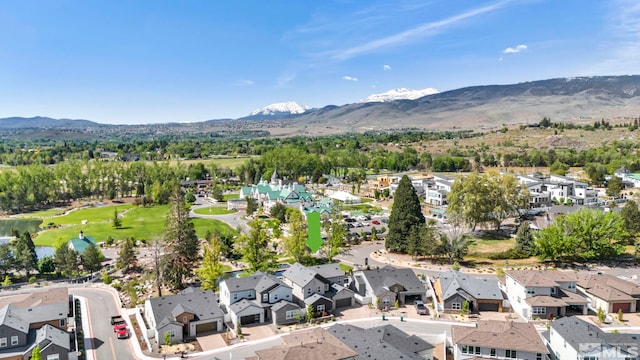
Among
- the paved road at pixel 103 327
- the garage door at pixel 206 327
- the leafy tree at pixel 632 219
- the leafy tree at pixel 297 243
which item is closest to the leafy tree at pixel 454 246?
the leafy tree at pixel 297 243

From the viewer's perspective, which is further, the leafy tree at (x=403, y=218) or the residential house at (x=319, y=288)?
the leafy tree at (x=403, y=218)

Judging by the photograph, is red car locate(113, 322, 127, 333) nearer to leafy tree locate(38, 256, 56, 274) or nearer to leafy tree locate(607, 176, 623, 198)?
leafy tree locate(38, 256, 56, 274)

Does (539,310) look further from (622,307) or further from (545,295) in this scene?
(622,307)

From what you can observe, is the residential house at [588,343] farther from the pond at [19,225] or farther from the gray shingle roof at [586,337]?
the pond at [19,225]

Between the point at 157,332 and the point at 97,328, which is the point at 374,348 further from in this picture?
the point at 97,328

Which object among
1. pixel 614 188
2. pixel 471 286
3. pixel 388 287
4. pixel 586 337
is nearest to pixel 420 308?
pixel 388 287
